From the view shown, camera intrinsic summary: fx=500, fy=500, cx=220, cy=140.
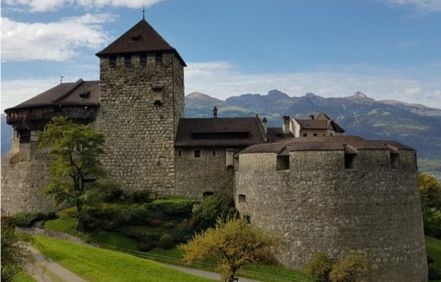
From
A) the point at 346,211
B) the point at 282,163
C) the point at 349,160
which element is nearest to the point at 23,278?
the point at 282,163

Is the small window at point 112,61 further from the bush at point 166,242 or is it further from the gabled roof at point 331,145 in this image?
the bush at point 166,242

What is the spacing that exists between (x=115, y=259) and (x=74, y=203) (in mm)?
10069

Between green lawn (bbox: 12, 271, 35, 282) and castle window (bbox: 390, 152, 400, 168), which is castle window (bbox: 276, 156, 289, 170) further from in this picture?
green lawn (bbox: 12, 271, 35, 282)

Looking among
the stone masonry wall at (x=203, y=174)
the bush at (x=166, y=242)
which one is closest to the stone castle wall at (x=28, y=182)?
the stone masonry wall at (x=203, y=174)

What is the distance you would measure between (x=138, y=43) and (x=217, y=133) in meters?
11.5

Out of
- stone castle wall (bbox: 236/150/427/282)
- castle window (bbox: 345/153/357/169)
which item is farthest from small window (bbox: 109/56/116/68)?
castle window (bbox: 345/153/357/169)

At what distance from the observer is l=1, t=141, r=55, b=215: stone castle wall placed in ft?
153

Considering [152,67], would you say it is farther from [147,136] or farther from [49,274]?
[49,274]

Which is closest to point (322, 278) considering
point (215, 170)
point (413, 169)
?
point (413, 169)

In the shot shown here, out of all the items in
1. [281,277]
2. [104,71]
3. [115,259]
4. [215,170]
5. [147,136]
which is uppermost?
[104,71]

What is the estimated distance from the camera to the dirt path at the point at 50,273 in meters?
25.5

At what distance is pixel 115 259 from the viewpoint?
30.7 metres

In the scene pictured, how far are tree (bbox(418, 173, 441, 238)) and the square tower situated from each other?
97.2 ft

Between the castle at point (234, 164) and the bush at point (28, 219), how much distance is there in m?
3.87
